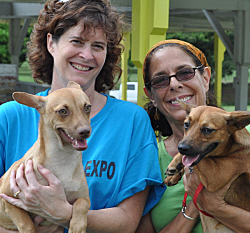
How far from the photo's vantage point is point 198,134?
239cm

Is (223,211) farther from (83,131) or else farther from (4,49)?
(4,49)

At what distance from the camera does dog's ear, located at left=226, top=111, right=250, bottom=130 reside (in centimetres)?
235

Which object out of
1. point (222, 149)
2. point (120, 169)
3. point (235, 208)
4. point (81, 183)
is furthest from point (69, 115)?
point (235, 208)

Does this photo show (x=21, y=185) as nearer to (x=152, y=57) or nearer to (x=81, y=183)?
(x=81, y=183)

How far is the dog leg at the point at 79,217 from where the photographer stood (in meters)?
2.16

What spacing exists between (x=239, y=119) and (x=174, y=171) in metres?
0.64

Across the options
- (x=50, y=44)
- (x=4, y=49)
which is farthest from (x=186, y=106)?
(x=4, y=49)

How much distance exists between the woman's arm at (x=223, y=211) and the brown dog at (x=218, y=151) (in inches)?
1.9

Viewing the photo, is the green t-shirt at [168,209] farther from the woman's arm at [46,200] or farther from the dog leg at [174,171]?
the woman's arm at [46,200]

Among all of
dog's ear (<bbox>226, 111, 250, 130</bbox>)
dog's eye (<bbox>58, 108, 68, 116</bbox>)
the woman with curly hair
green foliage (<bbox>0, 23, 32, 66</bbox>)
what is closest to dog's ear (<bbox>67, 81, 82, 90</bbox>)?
the woman with curly hair

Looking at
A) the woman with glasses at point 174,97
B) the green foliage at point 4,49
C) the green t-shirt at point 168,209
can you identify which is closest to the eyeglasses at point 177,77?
the woman with glasses at point 174,97

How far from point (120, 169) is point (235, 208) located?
0.83 meters

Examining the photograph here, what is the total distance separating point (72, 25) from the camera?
2516 mm

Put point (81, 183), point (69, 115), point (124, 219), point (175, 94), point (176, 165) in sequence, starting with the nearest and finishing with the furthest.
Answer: point (69, 115), point (81, 183), point (124, 219), point (176, 165), point (175, 94)
